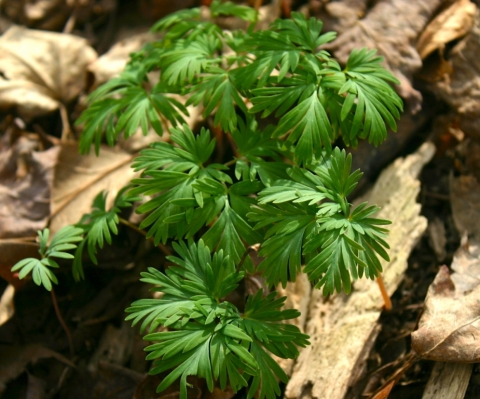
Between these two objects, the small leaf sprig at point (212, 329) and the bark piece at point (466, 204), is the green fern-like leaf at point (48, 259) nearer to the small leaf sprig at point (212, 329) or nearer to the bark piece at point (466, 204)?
the small leaf sprig at point (212, 329)

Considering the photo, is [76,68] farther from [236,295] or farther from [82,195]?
[236,295]

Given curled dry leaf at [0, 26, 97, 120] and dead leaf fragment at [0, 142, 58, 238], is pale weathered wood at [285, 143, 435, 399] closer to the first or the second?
dead leaf fragment at [0, 142, 58, 238]

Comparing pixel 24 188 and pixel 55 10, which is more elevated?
pixel 55 10

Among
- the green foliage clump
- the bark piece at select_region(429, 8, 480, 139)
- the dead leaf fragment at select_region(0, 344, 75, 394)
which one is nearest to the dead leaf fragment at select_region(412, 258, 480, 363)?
the green foliage clump

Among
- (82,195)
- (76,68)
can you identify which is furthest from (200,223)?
(76,68)

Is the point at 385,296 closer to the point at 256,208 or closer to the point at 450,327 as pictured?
the point at 450,327

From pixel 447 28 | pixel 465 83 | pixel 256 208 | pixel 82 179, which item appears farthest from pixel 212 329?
pixel 447 28
